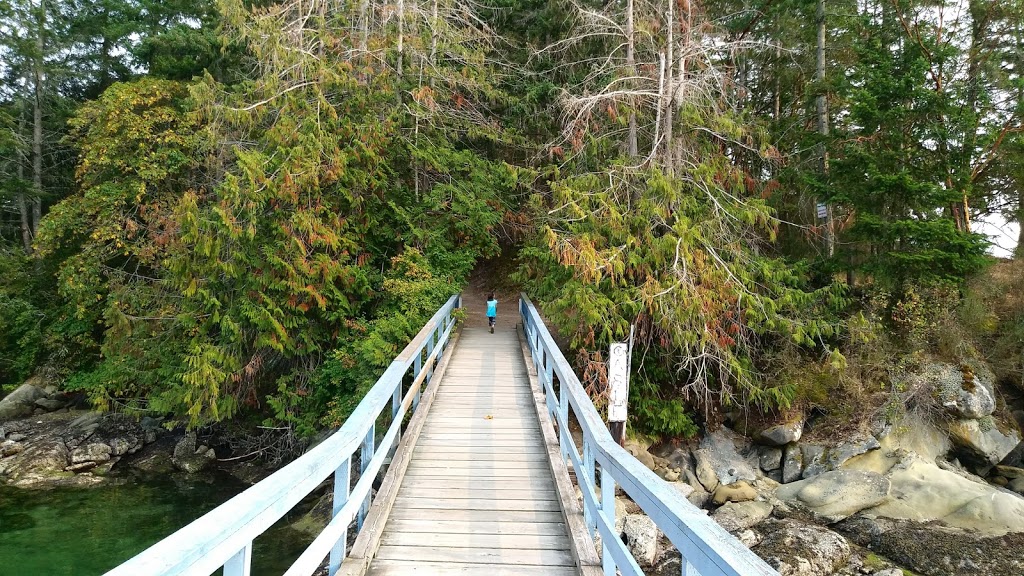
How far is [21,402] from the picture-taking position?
16484 mm

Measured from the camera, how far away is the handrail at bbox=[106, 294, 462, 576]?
1604 mm

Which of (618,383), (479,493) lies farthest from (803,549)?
(479,493)

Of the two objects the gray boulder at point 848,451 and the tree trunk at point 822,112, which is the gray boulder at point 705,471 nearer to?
the gray boulder at point 848,451

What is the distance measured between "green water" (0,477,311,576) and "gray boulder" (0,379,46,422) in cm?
600

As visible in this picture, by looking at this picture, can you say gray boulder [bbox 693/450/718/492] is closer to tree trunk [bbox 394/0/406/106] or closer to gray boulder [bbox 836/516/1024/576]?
gray boulder [bbox 836/516/1024/576]

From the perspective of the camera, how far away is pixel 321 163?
11.0 m

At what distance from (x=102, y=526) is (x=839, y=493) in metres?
13.3

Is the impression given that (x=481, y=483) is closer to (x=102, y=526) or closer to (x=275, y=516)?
(x=275, y=516)

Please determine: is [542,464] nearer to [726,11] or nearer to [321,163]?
[321,163]

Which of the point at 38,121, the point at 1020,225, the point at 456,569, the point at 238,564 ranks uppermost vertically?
the point at 38,121

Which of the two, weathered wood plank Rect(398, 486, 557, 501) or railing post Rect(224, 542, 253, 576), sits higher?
railing post Rect(224, 542, 253, 576)

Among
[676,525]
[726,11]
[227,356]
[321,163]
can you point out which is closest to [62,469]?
[227,356]

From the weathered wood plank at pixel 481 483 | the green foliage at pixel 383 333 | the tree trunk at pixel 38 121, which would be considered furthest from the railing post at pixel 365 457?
the tree trunk at pixel 38 121

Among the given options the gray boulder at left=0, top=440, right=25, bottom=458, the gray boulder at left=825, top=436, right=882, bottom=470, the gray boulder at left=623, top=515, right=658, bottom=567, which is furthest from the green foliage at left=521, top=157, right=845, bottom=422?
the gray boulder at left=0, top=440, right=25, bottom=458
